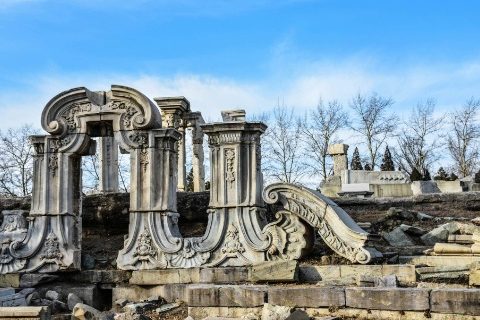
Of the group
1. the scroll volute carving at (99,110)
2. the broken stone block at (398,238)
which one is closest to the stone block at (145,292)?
the scroll volute carving at (99,110)

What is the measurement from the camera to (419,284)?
7.71 meters

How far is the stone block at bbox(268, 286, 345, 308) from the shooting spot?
7.22 meters

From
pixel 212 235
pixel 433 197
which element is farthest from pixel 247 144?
pixel 433 197

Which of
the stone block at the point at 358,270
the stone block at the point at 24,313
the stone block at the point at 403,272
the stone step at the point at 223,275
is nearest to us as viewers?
the stone block at the point at 24,313

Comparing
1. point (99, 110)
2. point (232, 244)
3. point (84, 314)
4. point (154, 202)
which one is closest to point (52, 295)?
point (84, 314)

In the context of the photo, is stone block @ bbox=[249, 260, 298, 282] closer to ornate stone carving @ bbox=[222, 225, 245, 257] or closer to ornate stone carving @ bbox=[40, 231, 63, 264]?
ornate stone carving @ bbox=[222, 225, 245, 257]

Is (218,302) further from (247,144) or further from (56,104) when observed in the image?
(56,104)

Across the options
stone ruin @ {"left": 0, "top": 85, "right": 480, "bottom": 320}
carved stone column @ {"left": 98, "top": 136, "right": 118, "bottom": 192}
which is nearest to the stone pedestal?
carved stone column @ {"left": 98, "top": 136, "right": 118, "bottom": 192}

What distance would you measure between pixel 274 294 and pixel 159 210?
341 cm

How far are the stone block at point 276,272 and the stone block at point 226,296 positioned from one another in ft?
2.59

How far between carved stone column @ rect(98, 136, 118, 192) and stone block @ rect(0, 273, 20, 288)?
375 inches

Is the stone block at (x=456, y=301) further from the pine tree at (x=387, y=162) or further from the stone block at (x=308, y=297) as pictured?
the pine tree at (x=387, y=162)

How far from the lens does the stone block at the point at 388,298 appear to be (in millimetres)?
6664

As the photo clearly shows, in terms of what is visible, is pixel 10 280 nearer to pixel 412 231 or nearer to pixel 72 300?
pixel 72 300
